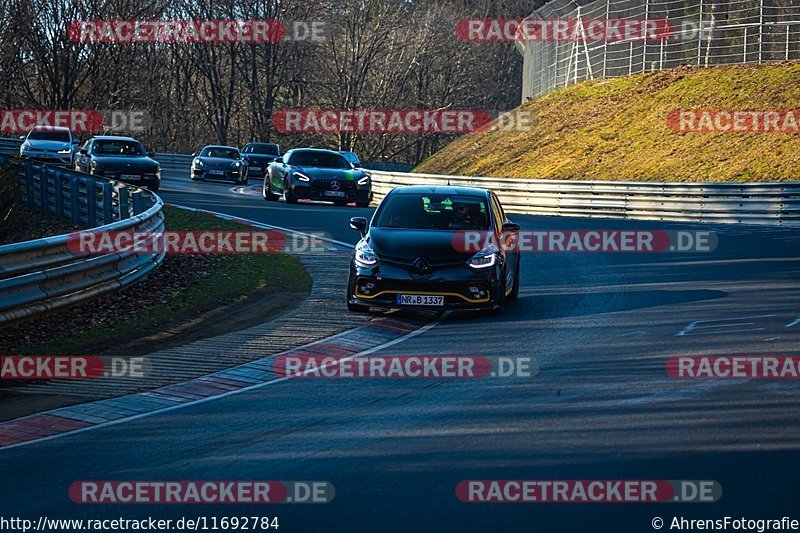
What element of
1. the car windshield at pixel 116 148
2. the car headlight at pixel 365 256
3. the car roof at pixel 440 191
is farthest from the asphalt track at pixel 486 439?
the car windshield at pixel 116 148

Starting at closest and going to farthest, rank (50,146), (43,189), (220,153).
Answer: (43,189)
(50,146)
(220,153)

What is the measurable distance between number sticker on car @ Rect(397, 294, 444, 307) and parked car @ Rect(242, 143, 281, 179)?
35366mm

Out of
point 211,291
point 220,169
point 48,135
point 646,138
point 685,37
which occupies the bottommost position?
point 211,291

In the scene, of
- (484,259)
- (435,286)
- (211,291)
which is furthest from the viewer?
(211,291)

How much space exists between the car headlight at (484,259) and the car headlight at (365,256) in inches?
44.0

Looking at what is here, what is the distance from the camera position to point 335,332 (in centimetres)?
1232

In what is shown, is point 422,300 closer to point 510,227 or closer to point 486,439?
point 510,227

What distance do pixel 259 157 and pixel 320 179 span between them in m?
20.1

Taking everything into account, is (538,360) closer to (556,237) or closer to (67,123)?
(556,237)

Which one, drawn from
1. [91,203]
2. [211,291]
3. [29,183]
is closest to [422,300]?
[211,291]

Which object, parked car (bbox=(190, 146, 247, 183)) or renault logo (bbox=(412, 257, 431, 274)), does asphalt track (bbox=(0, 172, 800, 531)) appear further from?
parked car (bbox=(190, 146, 247, 183))

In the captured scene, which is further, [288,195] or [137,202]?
[288,195]

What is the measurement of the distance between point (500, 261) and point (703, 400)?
16.3 ft

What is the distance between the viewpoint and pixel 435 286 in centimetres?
1303
